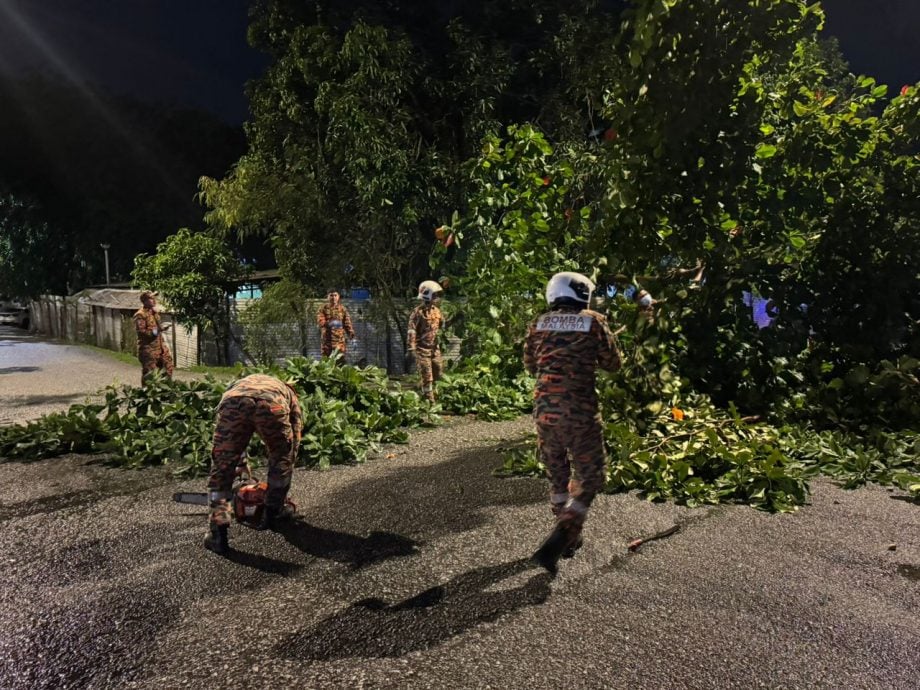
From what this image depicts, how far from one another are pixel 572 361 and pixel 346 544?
1.99 m

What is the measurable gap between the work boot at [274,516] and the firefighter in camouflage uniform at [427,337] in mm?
5407

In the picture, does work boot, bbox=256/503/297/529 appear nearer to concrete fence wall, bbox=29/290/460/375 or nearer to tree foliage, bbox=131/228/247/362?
concrete fence wall, bbox=29/290/460/375

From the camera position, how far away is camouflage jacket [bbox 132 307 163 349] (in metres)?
11.7

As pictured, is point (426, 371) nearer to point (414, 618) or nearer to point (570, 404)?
point (570, 404)

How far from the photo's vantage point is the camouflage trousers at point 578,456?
168 inches

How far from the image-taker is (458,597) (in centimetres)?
387

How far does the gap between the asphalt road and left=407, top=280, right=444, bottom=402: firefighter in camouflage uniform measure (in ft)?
15.8

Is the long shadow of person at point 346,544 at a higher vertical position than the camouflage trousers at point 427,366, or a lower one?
lower

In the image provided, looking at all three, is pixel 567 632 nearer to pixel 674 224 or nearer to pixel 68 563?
pixel 68 563

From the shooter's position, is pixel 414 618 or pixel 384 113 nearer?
pixel 414 618

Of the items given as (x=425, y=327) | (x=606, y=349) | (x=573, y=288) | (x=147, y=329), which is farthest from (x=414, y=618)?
(x=147, y=329)

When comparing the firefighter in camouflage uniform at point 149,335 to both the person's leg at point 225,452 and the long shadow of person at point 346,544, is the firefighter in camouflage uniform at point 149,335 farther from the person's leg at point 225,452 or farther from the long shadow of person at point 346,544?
the person's leg at point 225,452

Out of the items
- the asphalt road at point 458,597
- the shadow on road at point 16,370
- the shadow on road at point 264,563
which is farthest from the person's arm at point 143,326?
the shadow on road at point 264,563

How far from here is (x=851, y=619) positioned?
140 inches
